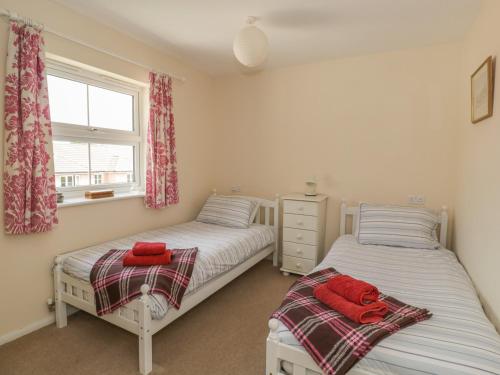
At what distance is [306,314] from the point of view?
4.27 ft

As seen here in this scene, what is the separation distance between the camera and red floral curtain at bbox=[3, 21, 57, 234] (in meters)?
1.79

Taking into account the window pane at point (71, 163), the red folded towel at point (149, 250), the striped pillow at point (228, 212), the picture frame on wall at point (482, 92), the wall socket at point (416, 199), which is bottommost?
the red folded towel at point (149, 250)

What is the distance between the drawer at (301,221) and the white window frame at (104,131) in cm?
159

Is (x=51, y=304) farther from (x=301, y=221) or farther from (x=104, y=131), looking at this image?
(x=301, y=221)

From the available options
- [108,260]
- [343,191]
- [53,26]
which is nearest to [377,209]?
[343,191]

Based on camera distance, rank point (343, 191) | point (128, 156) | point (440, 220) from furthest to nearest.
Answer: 1. point (343, 191)
2. point (128, 156)
3. point (440, 220)

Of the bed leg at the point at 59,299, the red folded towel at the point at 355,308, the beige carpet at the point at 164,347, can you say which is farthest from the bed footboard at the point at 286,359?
the bed leg at the point at 59,299

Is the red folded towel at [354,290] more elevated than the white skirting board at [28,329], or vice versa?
the red folded towel at [354,290]

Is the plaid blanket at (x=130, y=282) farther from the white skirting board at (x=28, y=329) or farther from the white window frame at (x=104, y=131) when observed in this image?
the white window frame at (x=104, y=131)

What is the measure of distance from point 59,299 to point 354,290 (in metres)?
2.04

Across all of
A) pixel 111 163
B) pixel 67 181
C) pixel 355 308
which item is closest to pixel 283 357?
pixel 355 308

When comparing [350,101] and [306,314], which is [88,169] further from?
[350,101]

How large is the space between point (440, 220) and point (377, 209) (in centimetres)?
59

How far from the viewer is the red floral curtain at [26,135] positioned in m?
1.79
